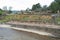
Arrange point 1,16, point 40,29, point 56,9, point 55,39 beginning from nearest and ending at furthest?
point 55,39 < point 40,29 < point 56,9 < point 1,16

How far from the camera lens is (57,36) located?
28438 mm

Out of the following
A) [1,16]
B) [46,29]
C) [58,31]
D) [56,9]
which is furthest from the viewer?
[1,16]

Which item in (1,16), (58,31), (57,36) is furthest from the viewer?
(1,16)

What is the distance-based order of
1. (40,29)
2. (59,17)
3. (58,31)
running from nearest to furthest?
(58,31), (40,29), (59,17)

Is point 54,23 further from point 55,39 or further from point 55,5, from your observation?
point 55,5

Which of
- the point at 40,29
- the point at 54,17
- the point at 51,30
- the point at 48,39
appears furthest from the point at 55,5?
the point at 48,39

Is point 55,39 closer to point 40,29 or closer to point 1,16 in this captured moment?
point 40,29

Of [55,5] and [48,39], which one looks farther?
[55,5]

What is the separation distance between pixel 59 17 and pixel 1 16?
118ft

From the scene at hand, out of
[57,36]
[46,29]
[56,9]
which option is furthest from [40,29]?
[56,9]

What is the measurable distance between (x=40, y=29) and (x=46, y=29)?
11.4ft

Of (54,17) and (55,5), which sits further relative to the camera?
(55,5)

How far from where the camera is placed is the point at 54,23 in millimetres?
41031

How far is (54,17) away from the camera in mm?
41875
